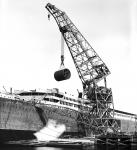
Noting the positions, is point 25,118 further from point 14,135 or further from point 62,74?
point 62,74

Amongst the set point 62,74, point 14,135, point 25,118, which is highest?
point 62,74

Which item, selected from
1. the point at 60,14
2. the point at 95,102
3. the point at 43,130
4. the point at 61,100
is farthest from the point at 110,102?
the point at 60,14

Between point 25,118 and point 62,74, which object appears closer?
point 62,74

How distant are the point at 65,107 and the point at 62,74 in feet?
45.3

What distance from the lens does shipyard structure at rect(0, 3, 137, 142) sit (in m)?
50.8

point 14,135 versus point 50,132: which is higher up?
point 50,132

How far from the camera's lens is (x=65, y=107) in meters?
63.4

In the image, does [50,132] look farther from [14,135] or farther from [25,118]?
[14,135]

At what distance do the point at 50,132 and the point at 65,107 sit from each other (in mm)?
8287

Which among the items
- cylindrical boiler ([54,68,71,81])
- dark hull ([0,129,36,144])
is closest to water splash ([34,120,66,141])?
dark hull ([0,129,36,144])

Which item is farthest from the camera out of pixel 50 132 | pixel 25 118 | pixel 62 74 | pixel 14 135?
pixel 50 132

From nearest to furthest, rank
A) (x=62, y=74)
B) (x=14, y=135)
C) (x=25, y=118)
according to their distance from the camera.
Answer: (x=14, y=135)
(x=62, y=74)
(x=25, y=118)

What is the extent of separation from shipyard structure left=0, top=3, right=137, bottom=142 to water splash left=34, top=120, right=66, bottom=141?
0.79 m

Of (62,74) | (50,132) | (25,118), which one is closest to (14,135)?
(25,118)
